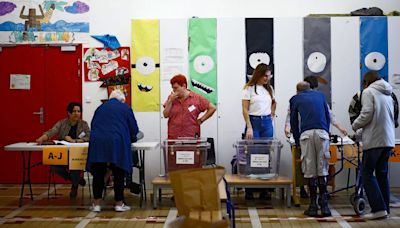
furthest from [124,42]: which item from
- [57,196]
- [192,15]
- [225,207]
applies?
[225,207]

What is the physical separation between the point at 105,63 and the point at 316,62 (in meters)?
3.00

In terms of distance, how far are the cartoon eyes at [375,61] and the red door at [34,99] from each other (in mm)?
4130

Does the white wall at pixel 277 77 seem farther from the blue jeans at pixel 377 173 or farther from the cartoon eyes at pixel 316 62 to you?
the blue jeans at pixel 377 173

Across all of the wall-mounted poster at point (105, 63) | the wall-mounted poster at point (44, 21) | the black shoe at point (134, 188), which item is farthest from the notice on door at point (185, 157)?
the wall-mounted poster at point (44, 21)

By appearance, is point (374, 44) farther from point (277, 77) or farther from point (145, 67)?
point (145, 67)

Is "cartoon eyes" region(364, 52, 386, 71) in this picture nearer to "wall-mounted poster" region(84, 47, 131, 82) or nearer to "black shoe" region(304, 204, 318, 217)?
"black shoe" region(304, 204, 318, 217)

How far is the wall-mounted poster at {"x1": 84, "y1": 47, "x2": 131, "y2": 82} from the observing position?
24.6 feet

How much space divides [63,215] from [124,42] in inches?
119

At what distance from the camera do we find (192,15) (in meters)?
7.58

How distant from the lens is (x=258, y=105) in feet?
19.3

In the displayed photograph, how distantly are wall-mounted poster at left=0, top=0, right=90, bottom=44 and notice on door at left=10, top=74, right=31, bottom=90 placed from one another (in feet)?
1.64

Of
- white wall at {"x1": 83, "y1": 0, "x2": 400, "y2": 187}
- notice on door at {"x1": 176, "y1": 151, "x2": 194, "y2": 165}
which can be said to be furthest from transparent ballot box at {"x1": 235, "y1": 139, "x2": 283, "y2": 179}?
white wall at {"x1": 83, "y1": 0, "x2": 400, "y2": 187}

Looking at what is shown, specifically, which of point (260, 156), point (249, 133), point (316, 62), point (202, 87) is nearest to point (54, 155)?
point (249, 133)

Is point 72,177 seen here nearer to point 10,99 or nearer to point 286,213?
point 10,99
